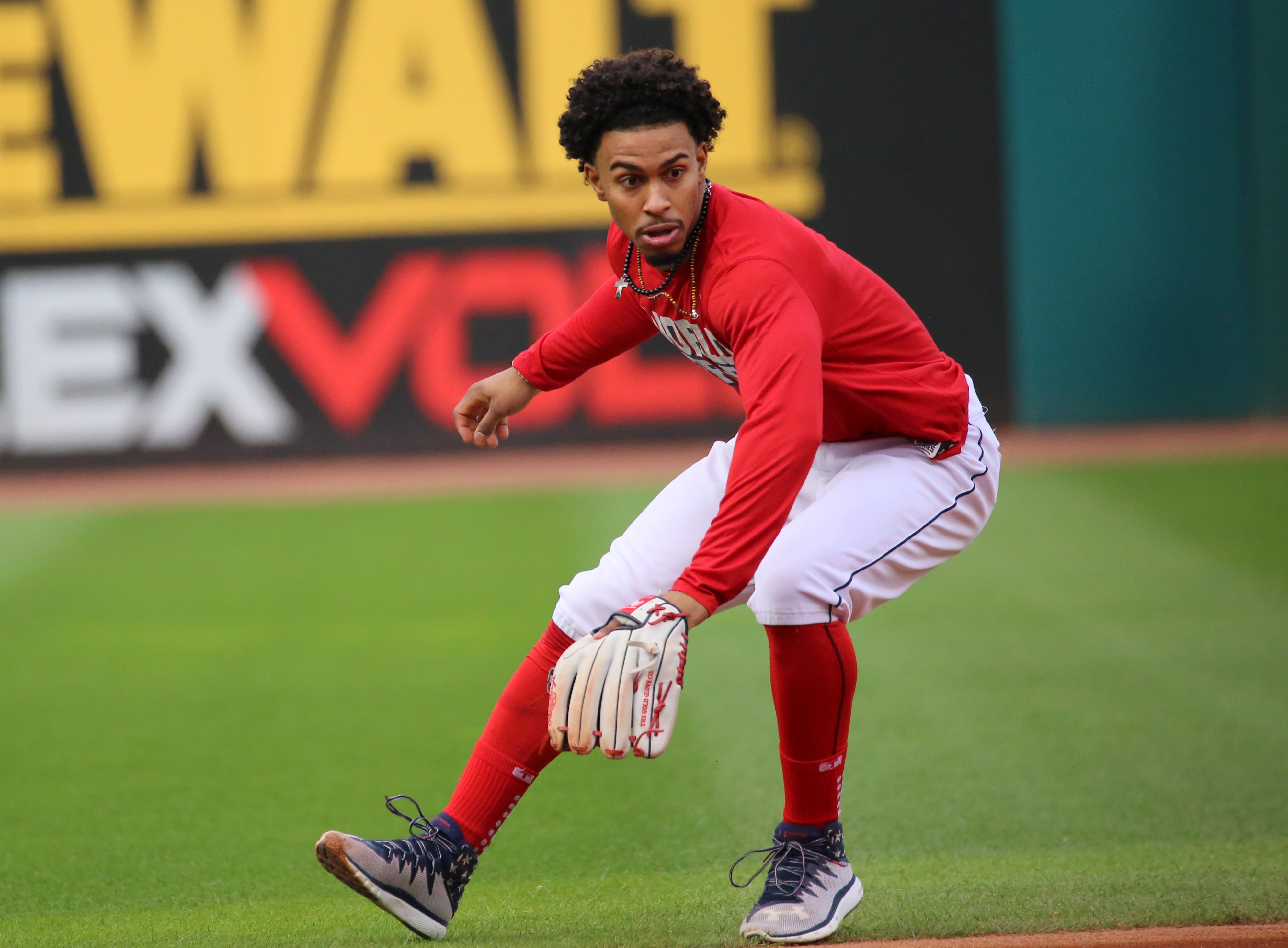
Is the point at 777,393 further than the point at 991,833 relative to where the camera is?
No

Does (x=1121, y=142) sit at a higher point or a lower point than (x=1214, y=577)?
higher

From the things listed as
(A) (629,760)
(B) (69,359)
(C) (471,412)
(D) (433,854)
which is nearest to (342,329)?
(B) (69,359)

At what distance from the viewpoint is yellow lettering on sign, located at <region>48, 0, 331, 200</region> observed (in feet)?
36.6

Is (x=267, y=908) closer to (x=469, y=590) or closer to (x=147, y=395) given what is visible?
(x=469, y=590)

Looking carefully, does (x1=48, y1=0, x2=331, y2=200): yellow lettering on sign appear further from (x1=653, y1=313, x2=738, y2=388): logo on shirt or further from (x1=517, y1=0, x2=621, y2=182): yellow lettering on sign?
(x1=653, y1=313, x2=738, y2=388): logo on shirt

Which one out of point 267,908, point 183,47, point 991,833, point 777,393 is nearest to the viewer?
point 777,393

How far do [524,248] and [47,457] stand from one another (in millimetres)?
4202

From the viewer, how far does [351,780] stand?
169 inches

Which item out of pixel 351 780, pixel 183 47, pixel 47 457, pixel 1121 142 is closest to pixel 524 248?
pixel 183 47

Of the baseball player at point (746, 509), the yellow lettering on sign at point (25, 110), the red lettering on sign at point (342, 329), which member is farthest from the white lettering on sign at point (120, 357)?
the baseball player at point (746, 509)

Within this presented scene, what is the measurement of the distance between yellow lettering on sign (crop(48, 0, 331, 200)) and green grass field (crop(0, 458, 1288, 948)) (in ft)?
14.2

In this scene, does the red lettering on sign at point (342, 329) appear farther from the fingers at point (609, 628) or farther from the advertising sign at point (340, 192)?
the fingers at point (609, 628)

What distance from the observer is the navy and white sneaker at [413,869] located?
287 cm

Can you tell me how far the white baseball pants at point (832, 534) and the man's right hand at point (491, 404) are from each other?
47 centimetres
